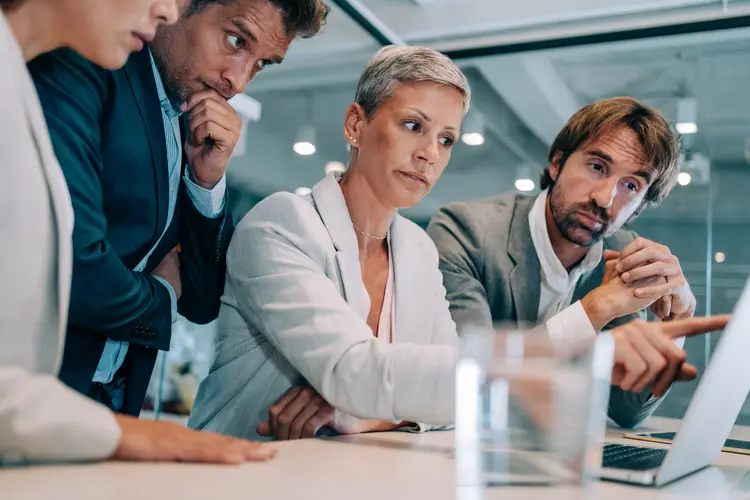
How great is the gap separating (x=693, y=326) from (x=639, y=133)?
1.35m

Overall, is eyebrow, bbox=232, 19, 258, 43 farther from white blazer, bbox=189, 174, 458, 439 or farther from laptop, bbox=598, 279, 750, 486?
laptop, bbox=598, 279, 750, 486

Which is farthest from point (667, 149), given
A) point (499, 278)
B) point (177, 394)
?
point (177, 394)

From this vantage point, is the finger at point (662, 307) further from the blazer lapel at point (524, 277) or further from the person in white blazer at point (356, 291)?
the person in white blazer at point (356, 291)

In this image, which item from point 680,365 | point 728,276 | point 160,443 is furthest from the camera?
point 728,276

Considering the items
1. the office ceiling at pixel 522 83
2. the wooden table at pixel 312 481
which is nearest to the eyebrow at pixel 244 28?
the wooden table at pixel 312 481

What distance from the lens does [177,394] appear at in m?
4.20

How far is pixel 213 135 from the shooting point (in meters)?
1.36

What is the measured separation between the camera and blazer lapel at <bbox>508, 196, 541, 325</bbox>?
2.03 meters

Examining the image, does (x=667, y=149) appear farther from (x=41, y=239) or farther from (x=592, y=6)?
(x=41, y=239)

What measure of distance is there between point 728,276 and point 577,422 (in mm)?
2929

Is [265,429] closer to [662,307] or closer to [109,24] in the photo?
[109,24]

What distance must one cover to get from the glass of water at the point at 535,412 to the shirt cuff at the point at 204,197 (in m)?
0.94

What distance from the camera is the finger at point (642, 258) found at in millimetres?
1888

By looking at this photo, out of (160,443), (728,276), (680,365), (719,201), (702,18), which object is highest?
(702,18)
